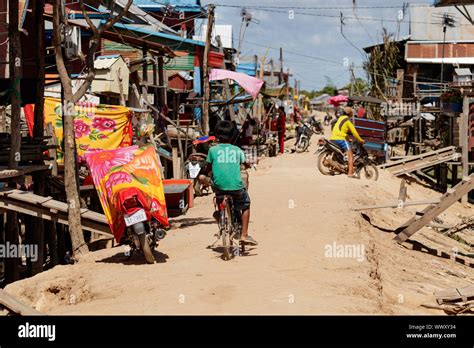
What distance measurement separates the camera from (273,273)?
8.84 m

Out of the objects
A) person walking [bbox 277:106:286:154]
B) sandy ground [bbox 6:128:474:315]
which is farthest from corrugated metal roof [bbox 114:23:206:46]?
sandy ground [bbox 6:128:474:315]

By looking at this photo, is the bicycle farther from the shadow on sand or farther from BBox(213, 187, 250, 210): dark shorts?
the shadow on sand

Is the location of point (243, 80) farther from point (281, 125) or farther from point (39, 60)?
point (39, 60)

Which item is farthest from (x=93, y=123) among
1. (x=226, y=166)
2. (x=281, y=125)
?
(x=281, y=125)

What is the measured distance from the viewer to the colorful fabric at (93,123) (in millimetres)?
15547

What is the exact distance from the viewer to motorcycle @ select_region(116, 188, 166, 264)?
9219mm

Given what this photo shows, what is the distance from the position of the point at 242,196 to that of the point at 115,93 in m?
8.74

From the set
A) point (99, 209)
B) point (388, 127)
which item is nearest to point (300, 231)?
point (99, 209)

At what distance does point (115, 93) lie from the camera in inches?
707

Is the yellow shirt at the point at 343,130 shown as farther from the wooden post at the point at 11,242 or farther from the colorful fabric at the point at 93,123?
the wooden post at the point at 11,242

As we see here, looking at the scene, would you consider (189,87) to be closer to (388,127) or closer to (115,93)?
(388,127)

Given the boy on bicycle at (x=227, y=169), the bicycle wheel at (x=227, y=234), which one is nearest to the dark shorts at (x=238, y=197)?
the boy on bicycle at (x=227, y=169)

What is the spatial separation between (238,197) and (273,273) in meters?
1.54

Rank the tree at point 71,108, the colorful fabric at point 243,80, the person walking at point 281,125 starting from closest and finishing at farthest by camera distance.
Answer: the tree at point 71,108, the colorful fabric at point 243,80, the person walking at point 281,125
